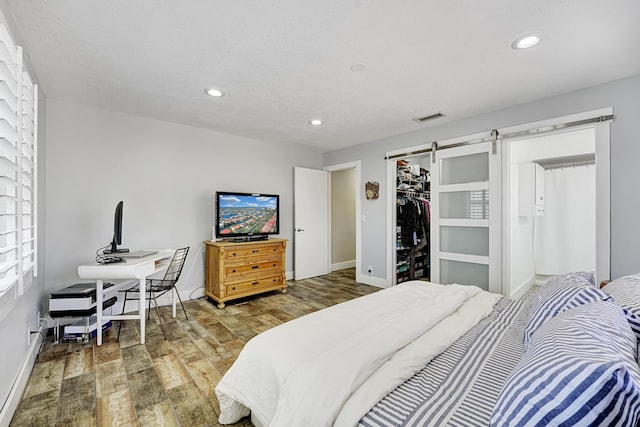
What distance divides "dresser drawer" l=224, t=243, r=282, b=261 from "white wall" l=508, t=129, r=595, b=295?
2974 mm

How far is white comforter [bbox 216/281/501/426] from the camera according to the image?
989 mm

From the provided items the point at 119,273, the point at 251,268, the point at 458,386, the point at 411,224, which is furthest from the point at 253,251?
the point at 458,386

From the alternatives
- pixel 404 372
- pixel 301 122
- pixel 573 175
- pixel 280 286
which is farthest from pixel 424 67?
pixel 573 175

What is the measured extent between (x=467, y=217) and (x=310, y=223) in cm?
252

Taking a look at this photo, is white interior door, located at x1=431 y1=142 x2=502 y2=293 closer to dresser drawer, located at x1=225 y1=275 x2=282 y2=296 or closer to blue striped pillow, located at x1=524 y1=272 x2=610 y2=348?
blue striped pillow, located at x1=524 y1=272 x2=610 y2=348

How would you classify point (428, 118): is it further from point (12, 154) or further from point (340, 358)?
point (12, 154)

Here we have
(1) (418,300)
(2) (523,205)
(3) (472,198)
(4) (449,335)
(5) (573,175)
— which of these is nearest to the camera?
(4) (449,335)

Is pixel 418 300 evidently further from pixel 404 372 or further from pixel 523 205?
pixel 523 205

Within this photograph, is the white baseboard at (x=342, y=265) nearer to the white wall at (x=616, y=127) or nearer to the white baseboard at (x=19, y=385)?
the white wall at (x=616, y=127)

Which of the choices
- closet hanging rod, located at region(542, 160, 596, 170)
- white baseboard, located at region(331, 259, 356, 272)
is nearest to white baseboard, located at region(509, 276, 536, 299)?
closet hanging rod, located at region(542, 160, 596, 170)

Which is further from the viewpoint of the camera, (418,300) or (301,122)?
(301,122)

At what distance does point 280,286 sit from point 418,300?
8.46ft

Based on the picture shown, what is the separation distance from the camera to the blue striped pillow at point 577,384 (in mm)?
610

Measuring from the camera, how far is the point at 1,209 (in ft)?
5.08
